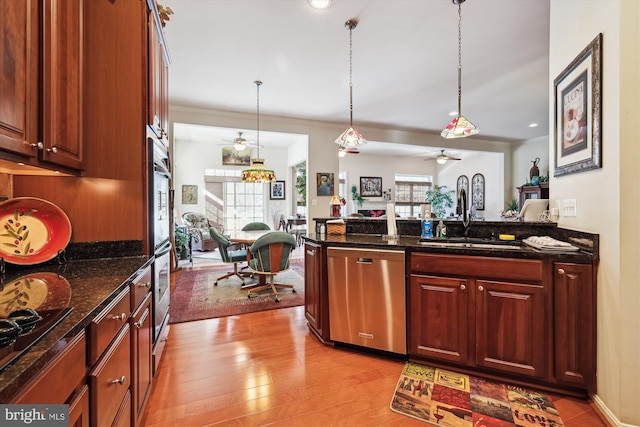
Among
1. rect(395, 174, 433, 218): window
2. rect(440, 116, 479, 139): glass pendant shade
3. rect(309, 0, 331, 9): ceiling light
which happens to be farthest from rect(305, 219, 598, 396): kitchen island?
rect(395, 174, 433, 218): window

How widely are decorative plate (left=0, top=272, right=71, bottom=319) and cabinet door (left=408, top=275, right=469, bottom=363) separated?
1948 mm

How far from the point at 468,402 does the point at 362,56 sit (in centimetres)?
354

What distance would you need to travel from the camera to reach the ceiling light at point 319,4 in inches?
95.1

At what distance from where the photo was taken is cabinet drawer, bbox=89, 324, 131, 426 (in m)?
0.90

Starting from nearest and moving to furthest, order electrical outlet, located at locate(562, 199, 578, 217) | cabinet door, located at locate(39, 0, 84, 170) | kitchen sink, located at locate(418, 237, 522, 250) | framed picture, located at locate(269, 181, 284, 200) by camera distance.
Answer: cabinet door, located at locate(39, 0, 84, 170)
electrical outlet, located at locate(562, 199, 578, 217)
kitchen sink, located at locate(418, 237, 522, 250)
framed picture, located at locate(269, 181, 284, 200)

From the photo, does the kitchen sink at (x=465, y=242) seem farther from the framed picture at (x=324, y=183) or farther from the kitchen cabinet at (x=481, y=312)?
the framed picture at (x=324, y=183)

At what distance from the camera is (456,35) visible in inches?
117

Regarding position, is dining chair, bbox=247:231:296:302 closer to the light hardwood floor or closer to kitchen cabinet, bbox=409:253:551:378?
the light hardwood floor

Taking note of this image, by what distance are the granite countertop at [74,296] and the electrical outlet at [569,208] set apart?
2.66 m

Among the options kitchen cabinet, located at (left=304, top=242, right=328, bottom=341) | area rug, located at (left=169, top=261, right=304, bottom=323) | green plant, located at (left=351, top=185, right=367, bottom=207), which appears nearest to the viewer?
kitchen cabinet, located at (left=304, top=242, right=328, bottom=341)

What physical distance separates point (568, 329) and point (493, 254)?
1.93 feet

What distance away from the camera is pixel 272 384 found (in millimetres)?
1858

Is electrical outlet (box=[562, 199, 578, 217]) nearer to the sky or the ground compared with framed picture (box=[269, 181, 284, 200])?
nearer to the ground

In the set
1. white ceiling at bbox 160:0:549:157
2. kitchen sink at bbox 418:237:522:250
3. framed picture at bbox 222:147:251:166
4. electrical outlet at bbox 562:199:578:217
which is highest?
white ceiling at bbox 160:0:549:157
